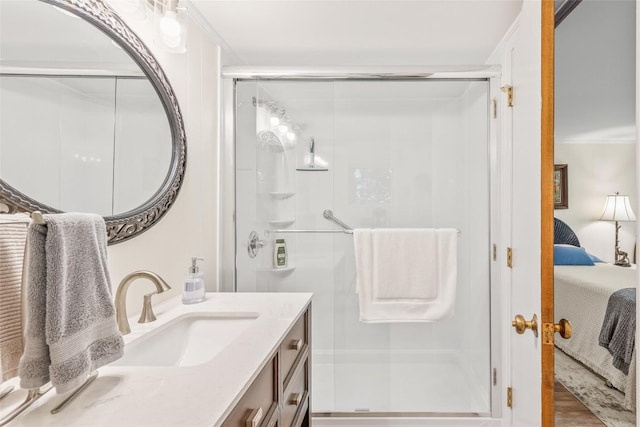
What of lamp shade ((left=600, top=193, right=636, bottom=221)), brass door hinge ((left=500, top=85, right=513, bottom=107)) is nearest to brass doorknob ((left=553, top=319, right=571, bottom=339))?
lamp shade ((left=600, top=193, right=636, bottom=221))

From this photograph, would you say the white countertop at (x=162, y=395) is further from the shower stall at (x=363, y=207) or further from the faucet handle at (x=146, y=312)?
the shower stall at (x=363, y=207)

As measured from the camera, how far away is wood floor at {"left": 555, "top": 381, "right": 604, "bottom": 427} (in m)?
1.21

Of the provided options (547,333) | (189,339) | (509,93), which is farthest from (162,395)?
(509,93)

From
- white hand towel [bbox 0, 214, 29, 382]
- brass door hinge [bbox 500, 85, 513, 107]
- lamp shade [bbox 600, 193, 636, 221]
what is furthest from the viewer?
brass door hinge [bbox 500, 85, 513, 107]

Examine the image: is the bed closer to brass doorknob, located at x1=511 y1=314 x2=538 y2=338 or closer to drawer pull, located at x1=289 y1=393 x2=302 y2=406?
brass doorknob, located at x1=511 y1=314 x2=538 y2=338

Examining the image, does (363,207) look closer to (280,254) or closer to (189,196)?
(280,254)

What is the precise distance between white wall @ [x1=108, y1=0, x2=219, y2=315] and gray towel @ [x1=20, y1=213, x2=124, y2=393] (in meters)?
0.42

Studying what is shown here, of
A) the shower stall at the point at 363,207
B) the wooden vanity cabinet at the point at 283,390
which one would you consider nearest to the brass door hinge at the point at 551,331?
the wooden vanity cabinet at the point at 283,390

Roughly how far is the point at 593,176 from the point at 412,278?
3.73ft

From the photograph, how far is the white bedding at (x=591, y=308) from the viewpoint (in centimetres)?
100

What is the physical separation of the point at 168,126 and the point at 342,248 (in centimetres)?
125

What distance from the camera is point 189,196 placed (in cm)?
164

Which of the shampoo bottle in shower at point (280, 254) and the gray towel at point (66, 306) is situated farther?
the shampoo bottle in shower at point (280, 254)

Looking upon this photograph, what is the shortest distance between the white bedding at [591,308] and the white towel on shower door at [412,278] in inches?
31.8
